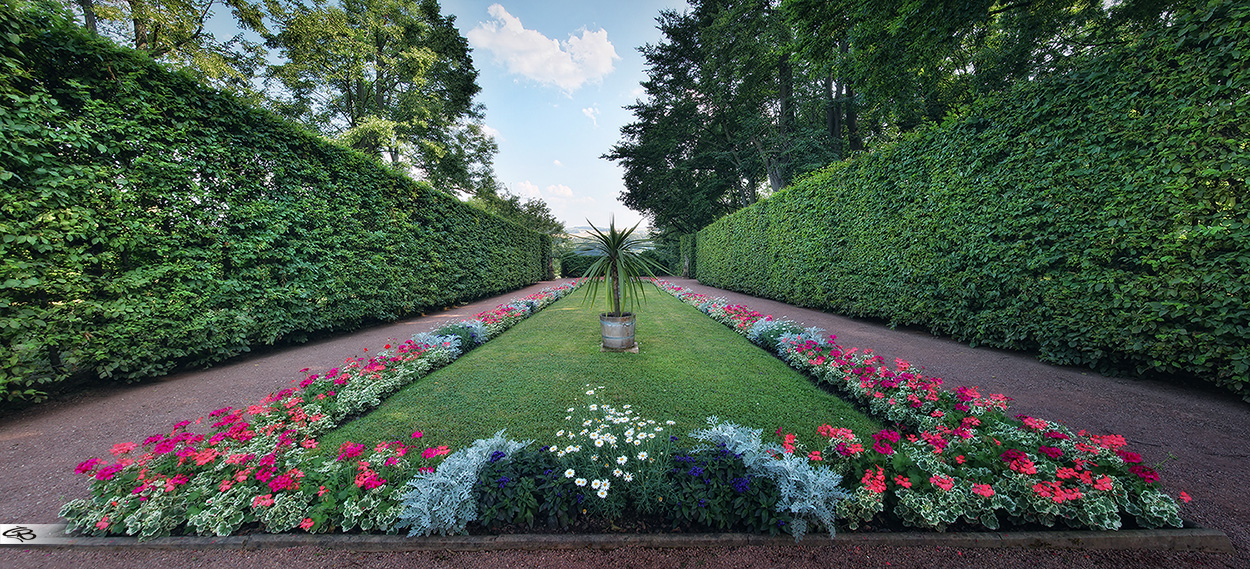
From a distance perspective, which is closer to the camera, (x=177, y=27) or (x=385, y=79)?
(x=177, y=27)

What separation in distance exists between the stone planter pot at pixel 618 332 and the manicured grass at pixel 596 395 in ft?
0.72

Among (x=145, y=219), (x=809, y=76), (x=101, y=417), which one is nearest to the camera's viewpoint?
(x=101, y=417)

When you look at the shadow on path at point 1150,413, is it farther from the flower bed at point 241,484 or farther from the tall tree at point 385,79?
the tall tree at point 385,79

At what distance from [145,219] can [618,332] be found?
5.00 metres

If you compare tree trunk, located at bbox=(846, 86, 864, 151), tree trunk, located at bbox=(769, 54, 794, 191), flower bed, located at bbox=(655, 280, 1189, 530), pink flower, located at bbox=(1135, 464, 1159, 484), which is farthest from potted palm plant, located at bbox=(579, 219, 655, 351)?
tree trunk, located at bbox=(846, 86, 864, 151)

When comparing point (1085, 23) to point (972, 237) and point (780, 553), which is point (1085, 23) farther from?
point (780, 553)

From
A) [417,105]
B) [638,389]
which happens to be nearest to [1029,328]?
[638,389]

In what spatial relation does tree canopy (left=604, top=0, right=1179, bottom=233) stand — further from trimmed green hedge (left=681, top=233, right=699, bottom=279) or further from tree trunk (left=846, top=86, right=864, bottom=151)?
trimmed green hedge (left=681, top=233, right=699, bottom=279)

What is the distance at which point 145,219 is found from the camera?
3535 mm

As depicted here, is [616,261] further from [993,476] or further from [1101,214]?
[1101,214]

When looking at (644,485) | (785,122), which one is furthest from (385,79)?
(644,485)

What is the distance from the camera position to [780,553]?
1547 millimetres

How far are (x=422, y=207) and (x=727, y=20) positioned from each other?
15506mm

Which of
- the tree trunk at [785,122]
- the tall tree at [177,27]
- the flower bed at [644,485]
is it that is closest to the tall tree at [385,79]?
the tall tree at [177,27]
